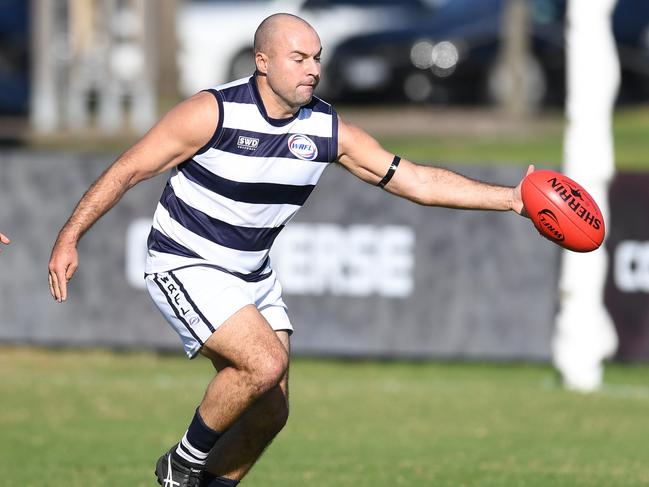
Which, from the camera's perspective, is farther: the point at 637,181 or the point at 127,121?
the point at 127,121

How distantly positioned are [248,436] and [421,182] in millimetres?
1404

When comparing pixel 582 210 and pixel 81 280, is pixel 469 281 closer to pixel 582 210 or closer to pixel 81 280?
pixel 81 280

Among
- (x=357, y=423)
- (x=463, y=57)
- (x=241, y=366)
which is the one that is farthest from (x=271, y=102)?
(x=463, y=57)

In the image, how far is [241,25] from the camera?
22062 millimetres

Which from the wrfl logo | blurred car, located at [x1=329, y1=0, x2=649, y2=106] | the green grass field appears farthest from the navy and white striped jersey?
blurred car, located at [x1=329, y1=0, x2=649, y2=106]

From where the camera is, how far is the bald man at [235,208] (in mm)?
6367

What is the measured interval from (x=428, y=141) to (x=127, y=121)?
4.21m

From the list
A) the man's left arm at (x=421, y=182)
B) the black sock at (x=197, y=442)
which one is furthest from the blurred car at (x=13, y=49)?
the black sock at (x=197, y=442)

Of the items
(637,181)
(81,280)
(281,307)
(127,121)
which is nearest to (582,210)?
(281,307)

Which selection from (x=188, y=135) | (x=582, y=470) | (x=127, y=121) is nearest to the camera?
(x=188, y=135)

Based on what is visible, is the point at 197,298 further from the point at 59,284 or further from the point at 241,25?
the point at 241,25

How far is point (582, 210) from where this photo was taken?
6723 millimetres

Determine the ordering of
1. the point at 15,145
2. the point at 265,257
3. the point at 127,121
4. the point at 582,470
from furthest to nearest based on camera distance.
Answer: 1. the point at 127,121
2. the point at 15,145
3. the point at 582,470
4. the point at 265,257

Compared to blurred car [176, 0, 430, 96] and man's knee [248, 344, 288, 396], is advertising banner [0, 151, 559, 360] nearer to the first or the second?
man's knee [248, 344, 288, 396]
